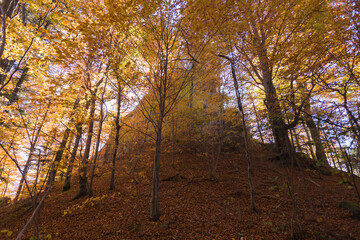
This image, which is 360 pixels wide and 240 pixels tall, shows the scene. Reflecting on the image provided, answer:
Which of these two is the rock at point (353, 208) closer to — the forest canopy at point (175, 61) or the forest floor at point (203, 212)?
the forest floor at point (203, 212)

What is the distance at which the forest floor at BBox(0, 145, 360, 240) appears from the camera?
3.79 meters

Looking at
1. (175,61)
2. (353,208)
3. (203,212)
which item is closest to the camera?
(353,208)

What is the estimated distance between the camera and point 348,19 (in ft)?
15.6

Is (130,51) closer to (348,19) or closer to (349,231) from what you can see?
(348,19)

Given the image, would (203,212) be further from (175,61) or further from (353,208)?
(175,61)

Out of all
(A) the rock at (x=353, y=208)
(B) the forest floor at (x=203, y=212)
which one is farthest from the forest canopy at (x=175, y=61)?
(A) the rock at (x=353, y=208)

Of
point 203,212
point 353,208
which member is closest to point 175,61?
point 203,212

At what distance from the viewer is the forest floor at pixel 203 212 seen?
379cm

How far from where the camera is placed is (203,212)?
16.0 ft

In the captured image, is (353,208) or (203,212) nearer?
(353,208)

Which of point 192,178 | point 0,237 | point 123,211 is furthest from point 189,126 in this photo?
point 0,237

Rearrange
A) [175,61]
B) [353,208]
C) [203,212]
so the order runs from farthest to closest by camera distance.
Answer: [175,61], [203,212], [353,208]

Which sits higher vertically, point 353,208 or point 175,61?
point 175,61

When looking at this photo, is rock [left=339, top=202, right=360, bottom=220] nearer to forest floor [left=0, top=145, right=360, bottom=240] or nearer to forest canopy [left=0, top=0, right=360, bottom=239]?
forest floor [left=0, top=145, right=360, bottom=240]
